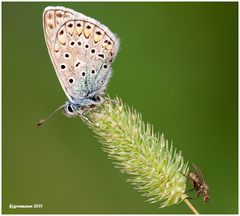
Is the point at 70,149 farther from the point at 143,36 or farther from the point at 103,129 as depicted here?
the point at 103,129

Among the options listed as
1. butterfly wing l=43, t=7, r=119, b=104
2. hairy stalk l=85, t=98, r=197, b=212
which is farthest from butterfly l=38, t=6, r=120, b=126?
hairy stalk l=85, t=98, r=197, b=212

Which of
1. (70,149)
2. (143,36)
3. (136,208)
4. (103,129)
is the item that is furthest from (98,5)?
(103,129)

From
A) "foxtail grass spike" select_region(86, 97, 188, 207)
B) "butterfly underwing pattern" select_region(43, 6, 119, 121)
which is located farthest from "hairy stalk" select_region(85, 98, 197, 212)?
"butterfly underwing pattern" select_region(43, 6, 119, 121)

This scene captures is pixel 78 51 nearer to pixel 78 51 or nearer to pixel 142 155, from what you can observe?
pixel 78 51

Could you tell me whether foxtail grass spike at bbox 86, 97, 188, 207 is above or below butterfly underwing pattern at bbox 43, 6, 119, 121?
below

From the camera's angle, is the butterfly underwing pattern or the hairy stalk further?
the butterfly underwing pattern

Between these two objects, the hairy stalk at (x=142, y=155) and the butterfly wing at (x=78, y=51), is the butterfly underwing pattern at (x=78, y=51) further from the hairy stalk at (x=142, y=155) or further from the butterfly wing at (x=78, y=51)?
the hairy stalk at (x=142, y=155)

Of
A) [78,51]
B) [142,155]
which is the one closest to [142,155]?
[142,155]

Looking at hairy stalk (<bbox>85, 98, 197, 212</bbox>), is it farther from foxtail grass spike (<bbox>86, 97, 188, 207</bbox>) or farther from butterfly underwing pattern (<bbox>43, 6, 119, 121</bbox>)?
butterfly underwing pattern (<bbox>43, 6, 119, 121</bbox>)
